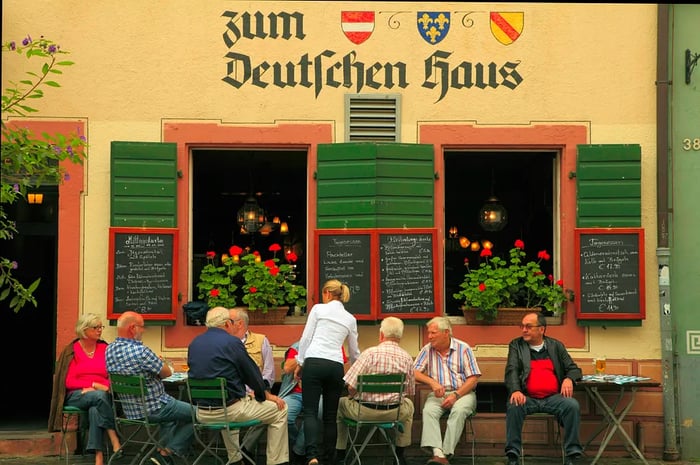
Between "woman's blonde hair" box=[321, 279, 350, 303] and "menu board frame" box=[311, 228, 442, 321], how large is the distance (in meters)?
0.62

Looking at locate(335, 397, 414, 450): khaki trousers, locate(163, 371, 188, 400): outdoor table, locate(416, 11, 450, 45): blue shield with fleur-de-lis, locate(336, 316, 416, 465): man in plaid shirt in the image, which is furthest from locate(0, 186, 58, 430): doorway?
locate(416, 11, 450, 45): blue shield with fleur-de-lis

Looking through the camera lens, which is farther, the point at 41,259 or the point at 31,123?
the point at 41,259

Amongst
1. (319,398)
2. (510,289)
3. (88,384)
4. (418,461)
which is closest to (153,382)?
(88,384)

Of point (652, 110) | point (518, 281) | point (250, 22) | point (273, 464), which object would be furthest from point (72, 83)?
point (652, 110)

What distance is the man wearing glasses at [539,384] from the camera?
7941 mm

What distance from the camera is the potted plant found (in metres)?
8.84

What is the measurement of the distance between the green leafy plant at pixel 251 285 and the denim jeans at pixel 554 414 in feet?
7.32

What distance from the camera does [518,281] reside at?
29.6 ft

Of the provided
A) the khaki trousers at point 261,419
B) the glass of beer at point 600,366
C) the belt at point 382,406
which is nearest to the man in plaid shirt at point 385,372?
Result: the belt at point 382,406

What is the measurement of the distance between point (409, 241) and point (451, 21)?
2.13 meters

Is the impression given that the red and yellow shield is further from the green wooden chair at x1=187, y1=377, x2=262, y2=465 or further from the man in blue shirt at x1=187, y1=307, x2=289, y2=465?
the green wooden chair at x1=187, y1=377, x2=262, y2=465

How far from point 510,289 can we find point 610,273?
0.93 metres

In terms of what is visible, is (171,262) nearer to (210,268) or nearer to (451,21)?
(210,268)

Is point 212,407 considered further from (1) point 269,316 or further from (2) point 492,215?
(2) point 492,215
